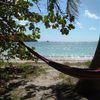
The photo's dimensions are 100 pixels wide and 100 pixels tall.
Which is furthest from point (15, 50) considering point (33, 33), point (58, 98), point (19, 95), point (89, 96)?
point (89, 96)

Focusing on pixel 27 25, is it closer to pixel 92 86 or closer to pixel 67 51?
pixel 92 86

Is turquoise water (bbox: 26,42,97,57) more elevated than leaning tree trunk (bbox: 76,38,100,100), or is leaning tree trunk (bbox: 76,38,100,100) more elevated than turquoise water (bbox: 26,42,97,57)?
leaning tree trunk (bbox: 76,38,100,100)

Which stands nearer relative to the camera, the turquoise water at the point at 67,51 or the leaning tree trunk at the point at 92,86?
the leaning tree trunk at the point at 92,86

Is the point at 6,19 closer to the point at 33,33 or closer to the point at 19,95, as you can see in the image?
the point at 33,33

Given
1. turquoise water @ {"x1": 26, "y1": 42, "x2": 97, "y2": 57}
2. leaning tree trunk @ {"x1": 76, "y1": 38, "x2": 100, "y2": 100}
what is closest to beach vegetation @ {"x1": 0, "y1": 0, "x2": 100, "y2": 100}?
leaning tree trunk @ {"x1": 76, "y1": 38, "x2": 100, "y2": 100}

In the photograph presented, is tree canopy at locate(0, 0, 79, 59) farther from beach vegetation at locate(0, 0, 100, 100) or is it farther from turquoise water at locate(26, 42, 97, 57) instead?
turquoise water at locate(26, 42, 97, 57)

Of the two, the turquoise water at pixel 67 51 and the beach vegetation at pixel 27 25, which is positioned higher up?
the beach vegetation at pixel 27 25

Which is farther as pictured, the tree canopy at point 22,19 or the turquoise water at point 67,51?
the turquoise water at point 67,51

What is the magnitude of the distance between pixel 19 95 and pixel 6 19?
147 centimetres

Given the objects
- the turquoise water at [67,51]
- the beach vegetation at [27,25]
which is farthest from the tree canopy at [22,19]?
the turquoise water at [67,51]

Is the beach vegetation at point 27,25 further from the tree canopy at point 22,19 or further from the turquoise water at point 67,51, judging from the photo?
the turquoise water at point 67,51

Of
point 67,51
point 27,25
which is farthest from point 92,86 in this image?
point 67,51

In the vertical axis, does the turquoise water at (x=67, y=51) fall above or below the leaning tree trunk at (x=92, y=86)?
below

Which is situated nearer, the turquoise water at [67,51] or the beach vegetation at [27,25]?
the beach vegetation at [27,25]
